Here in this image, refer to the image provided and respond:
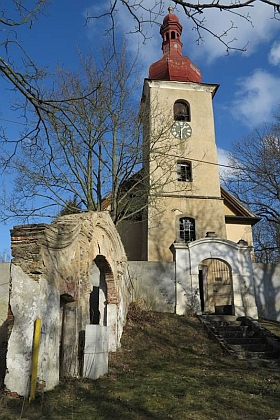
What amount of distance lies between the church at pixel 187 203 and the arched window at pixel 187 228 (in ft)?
0.18

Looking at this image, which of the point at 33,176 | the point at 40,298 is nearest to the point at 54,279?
the point at 40,298

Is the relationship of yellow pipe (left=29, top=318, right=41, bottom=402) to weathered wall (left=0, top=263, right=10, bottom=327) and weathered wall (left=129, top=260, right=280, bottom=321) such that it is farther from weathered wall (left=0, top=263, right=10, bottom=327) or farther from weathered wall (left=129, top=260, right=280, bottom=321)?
weathered wall (left=0, top=263, right=10, bottom=327)

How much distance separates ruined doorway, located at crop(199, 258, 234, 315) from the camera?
60.4ft

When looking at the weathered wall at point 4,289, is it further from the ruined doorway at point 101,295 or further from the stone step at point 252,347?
the stone step at point 252,347

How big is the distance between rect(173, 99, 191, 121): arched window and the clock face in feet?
2.11

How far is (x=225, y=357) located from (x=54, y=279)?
6042mm

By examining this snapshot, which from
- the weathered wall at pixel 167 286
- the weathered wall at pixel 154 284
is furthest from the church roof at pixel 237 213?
the weathered wall at pixel 154 284

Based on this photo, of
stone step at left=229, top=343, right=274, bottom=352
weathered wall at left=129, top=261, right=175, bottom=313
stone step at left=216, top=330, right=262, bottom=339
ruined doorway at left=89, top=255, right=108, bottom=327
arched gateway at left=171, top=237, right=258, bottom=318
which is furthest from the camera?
weathered wall at left=129, top=261, right=175, bottom=313

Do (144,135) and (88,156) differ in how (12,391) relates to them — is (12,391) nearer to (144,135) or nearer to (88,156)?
(88,156)

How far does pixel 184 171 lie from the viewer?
848 inches

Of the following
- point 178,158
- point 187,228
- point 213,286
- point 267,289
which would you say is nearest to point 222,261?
point 267,289

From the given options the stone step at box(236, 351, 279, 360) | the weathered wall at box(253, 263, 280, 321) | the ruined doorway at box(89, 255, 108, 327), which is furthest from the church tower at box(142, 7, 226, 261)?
the stone step at box(236, 351, 279, 360)

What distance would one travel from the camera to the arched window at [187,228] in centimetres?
2047

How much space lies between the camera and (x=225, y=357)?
420 inches
